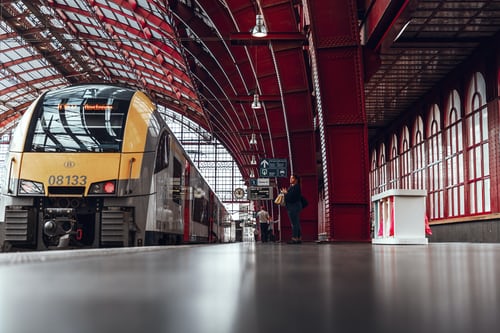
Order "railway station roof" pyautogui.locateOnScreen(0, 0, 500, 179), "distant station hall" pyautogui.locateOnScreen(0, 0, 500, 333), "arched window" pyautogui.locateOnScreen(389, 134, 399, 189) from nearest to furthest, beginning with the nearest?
"distant station hall" pyautogui.locateOnScreen(0, 0, 500, 333), "railway station roof" pyautogui.locateOnScreen(0, 0, 500, 179), "arched window" pyautogui.locateOnScreen(389, 134, 399, 189)

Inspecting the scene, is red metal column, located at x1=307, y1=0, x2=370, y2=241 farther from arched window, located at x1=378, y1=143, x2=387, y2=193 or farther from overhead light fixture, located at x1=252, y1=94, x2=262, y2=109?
arched window, located at x1=378, y1=143, x2=387, y2=193

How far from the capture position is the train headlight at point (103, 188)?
9.34 m

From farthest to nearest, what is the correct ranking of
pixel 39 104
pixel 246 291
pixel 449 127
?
pixel 449 127, pixel 39 104, pixel 246 291

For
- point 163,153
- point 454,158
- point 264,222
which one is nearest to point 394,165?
point 454,158

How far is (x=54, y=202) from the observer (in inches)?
369

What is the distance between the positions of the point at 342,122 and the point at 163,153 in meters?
4.96

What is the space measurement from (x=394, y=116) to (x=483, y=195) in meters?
11.2

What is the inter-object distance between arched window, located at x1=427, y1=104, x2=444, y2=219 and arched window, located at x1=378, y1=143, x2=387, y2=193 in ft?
26.3

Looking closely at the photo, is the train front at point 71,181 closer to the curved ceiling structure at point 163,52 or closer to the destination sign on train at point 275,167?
the curved ceiling structure at point 163,52

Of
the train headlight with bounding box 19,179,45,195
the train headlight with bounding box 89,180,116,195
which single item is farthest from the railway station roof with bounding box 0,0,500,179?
the train headlight with bounding box 19,179,45,195

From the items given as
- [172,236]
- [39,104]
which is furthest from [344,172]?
[39,104]

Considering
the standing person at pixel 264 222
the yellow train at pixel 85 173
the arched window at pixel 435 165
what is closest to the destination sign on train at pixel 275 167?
the standing person at pixel 264 222

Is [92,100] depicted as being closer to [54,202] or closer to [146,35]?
[54,202]

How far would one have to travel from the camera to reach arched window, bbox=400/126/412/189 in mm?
27938
